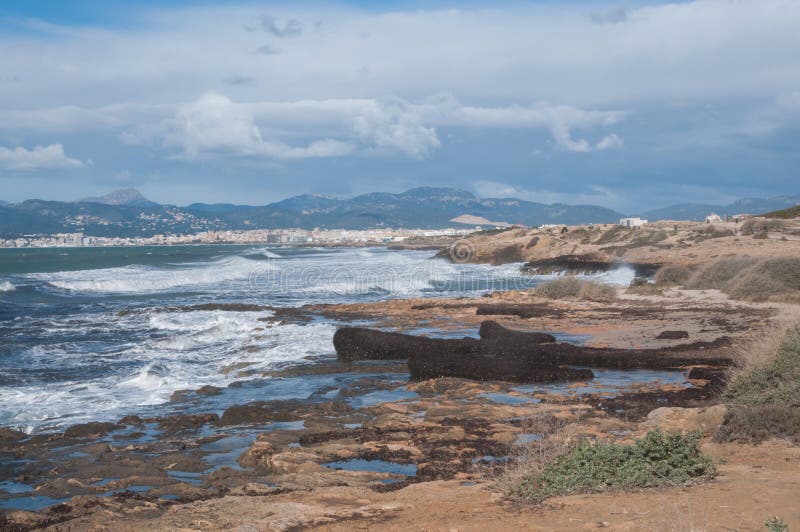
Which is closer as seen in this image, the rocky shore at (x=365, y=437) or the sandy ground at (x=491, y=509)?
the sandy ground at (x=491, y=509)

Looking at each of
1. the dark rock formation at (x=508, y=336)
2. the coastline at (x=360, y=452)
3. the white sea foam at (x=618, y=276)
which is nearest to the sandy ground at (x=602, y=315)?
the dark rock formation at (x=508, y=336)

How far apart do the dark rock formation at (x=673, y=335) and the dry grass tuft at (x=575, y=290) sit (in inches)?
416

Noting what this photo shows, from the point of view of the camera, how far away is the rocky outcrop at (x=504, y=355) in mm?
14359

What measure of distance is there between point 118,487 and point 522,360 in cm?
891

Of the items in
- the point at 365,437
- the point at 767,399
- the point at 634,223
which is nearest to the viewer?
the point at 767,399

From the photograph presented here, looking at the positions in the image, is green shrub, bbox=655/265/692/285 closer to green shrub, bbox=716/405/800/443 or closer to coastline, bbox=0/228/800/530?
coastline, bbox=0/228/800/530

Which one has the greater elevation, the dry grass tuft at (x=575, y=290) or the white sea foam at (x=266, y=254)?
the white sea foam at (x=266, y=254)

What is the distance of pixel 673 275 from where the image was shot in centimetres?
3170

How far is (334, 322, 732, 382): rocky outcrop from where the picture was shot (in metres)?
14.4

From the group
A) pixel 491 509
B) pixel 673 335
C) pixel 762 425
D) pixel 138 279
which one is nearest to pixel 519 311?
pixel 673 335

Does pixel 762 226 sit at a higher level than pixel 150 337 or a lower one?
higher

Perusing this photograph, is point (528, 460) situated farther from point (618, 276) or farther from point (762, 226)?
point (762, 226)

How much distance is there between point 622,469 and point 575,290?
79.3 feet

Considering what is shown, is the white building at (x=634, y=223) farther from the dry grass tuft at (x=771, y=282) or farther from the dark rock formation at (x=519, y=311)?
the dark rock formation at (x=519, y=311)
